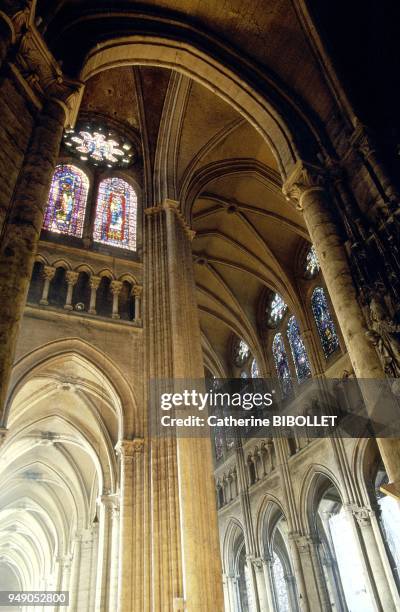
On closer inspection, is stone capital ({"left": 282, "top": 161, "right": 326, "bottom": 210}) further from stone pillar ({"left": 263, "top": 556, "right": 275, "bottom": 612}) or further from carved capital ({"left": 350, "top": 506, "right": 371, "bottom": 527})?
stone pillar ({"left": 263, "top": 556, "right": 275, "bottom": 612})

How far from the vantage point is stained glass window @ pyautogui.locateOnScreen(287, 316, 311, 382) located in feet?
53.9

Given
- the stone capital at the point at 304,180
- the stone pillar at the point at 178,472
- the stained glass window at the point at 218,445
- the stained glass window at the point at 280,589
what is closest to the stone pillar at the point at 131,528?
the stone pillar at the point at 178,472

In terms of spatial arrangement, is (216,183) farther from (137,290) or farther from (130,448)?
(130,448)

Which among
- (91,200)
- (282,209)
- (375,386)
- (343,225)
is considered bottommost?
(375,386)

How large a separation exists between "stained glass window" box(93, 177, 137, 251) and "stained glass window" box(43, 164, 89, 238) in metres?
0.48

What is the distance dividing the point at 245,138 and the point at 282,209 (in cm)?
283

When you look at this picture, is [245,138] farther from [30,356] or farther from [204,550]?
[204,550]

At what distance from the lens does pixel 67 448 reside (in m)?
17.8

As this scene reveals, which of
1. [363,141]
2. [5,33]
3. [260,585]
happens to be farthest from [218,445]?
[5,33]

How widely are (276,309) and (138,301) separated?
25.9 feet

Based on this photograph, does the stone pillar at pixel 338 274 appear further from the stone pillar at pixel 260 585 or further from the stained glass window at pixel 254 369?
the stone pillar at pixel 260 585

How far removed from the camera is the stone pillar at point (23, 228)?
13.5 feet

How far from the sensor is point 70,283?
11953 mm

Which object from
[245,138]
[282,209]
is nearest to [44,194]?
[245,138]
